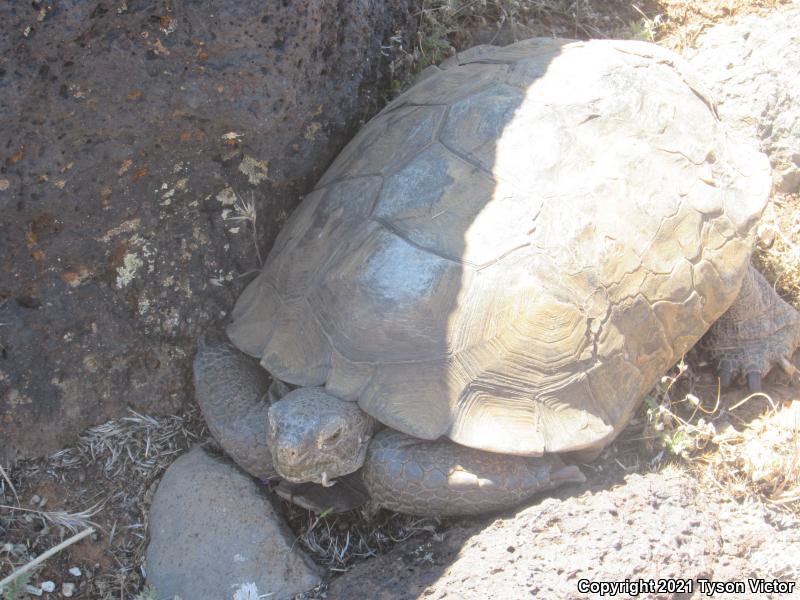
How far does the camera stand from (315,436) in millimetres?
2488

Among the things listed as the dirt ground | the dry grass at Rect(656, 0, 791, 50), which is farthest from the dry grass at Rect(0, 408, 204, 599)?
the dry grass at Rect(656, 0, 791, 50)

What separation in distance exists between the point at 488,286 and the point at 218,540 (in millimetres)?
1219

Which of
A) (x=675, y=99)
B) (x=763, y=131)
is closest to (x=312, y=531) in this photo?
(x=675, y=99)

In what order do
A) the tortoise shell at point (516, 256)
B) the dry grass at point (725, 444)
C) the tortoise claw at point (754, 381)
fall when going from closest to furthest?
1. the tortoise shell at point (516, 256)
2. the dry grass at point (725, 444)
3. the tortoise claw at point (754, 381)

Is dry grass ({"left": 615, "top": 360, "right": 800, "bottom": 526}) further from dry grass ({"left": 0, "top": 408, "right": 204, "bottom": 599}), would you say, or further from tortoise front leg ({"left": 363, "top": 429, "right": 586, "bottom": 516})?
dry grass ({"left": 0, "top": 408, "right": 204, "bottom": 599})

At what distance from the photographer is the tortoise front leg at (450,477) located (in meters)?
2.58

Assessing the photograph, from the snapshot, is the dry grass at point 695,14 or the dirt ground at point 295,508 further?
the dry grass at point 695,14

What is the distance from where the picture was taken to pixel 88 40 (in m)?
2.32

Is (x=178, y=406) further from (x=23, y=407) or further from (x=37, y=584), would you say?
(x=37, y=584)

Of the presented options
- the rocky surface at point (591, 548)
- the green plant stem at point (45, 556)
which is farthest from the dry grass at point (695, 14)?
the green plant stem at point (45, 556)

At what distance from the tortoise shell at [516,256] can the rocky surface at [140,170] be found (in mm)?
185
